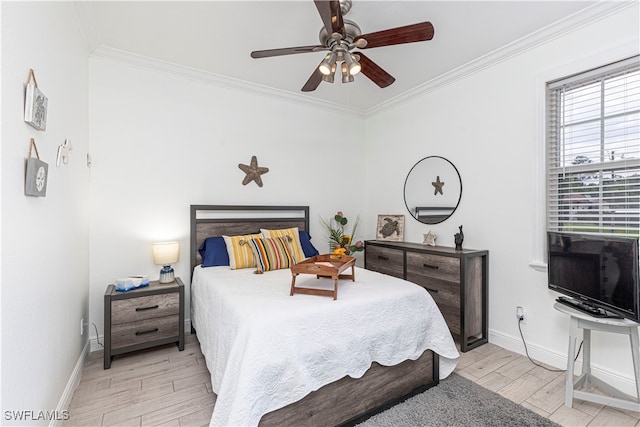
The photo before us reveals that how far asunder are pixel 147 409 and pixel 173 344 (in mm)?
1013

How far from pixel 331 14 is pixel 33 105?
154 cm

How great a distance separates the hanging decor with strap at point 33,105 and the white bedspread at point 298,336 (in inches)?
53.6

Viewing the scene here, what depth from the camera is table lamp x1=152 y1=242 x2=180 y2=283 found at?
293 centimetres

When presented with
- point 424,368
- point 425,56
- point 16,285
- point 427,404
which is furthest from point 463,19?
point 16,285

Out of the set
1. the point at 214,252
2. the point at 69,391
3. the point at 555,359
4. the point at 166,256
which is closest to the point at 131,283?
the point at 166,256

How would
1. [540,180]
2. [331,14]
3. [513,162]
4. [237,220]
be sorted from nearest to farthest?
1. [331,14]
2. [540,180]
3. [513,162]
4. [237,220]

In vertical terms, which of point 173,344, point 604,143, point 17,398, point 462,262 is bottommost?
point 173,344

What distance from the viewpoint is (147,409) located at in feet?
6.51

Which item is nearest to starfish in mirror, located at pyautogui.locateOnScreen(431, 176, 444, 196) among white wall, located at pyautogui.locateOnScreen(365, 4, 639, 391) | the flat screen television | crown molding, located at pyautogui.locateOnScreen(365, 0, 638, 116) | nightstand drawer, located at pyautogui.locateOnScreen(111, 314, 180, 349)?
white wall, located at pyautogui.locateOnScreen(365, 4, 639, 391)

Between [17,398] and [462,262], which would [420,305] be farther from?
[17,398]

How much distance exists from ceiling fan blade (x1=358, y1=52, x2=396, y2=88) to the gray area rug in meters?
2.37

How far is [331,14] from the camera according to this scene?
1720mm

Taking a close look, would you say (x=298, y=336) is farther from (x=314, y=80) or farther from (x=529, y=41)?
(x=529, y=41)

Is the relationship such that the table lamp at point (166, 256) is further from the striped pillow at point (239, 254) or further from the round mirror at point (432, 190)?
the round mirror at point (432, 190)
